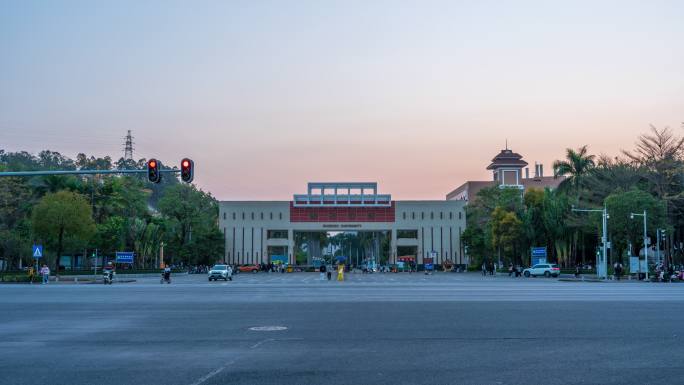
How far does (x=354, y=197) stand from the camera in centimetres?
11581

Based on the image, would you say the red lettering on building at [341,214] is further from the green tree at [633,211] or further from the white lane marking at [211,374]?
the white lane marking at [211,374]

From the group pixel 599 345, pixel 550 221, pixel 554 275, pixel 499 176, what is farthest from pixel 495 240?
pixel 599 345

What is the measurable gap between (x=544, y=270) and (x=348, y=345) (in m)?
68.4

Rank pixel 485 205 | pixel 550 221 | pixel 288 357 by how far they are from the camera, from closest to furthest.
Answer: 1. pixel 288 357
2. pixel 550 221
3. pixel 485 205

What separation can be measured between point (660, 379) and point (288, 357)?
5.94 m

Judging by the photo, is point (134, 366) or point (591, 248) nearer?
point (134, 366)

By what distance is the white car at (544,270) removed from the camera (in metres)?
76.9

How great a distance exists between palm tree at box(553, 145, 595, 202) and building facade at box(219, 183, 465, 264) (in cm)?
2749

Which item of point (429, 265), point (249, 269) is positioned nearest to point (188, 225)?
point (249, 269)

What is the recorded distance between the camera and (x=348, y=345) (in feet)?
45.4

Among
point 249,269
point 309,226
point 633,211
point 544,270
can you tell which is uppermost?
point 633,211

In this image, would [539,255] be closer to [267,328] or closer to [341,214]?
[341,214]

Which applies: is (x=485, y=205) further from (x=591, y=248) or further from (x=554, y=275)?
(x=554, y=275)

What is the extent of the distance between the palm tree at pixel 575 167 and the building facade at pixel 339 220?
2749 cm
